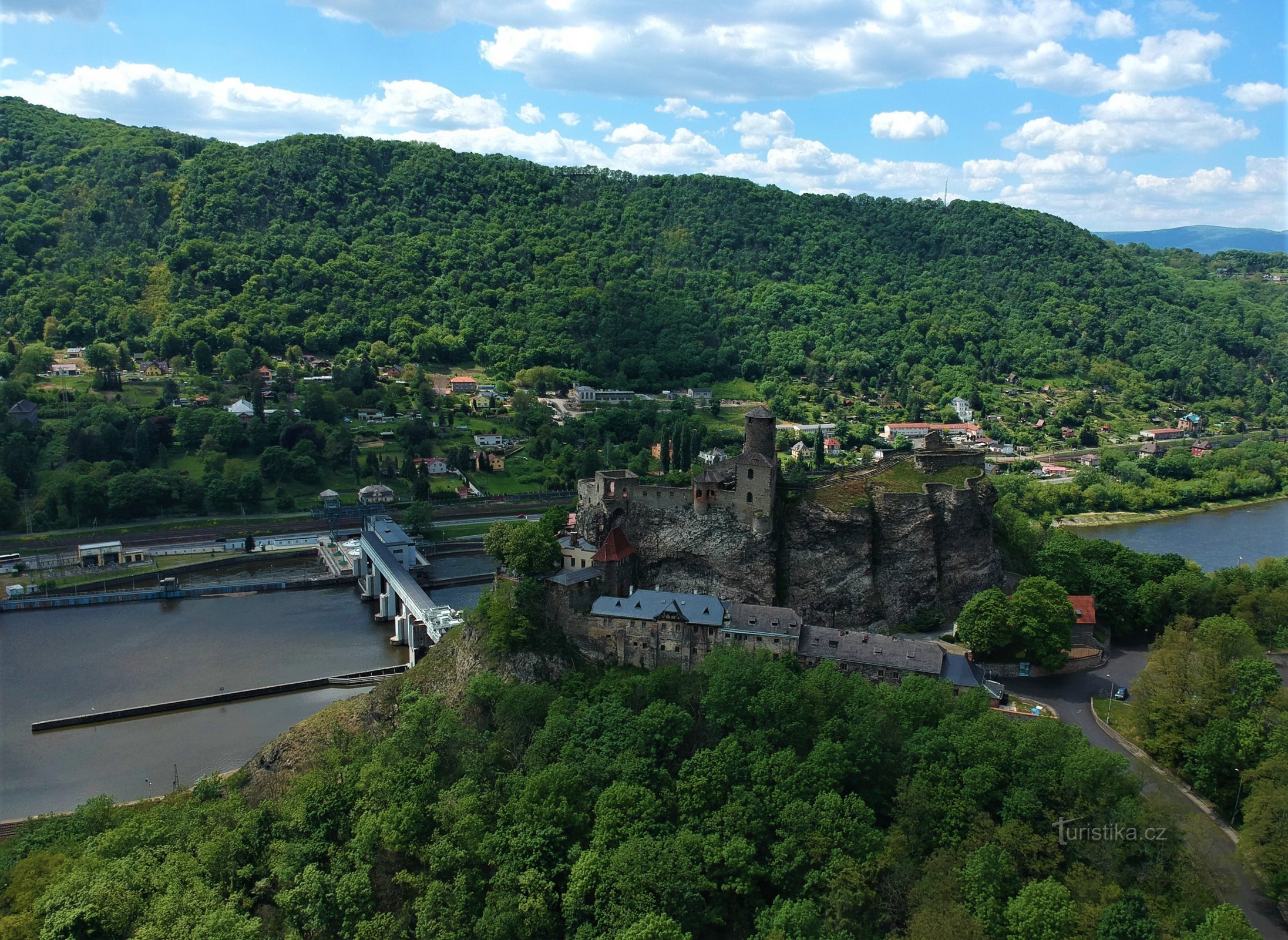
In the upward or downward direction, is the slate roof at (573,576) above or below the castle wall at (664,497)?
below

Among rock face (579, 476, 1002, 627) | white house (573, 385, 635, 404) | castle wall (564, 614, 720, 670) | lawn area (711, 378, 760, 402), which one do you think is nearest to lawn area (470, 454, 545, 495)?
white house (573, 385, 635, 404)

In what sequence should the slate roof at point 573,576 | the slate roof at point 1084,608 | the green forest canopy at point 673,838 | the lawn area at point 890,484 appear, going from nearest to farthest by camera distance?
the green forest canopy at point 673,838 < the slate roof at point 573,576 < the lawn area at point 890,484 < the slate roof at point 1084,608

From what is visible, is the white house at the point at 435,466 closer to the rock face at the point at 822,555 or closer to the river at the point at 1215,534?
the rock face at the point at 822,555

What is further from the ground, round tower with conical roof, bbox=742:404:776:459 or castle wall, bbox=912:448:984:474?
round tower with conical roof, bbox=742:404:776:459

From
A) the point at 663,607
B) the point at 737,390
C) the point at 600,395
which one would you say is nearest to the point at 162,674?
the point at 663,607

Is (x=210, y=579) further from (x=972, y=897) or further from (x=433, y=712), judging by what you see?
(x=972, y=897)

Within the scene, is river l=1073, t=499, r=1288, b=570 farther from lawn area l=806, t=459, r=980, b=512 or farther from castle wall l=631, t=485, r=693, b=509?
castle wall l=631, t=485, r=693, b=509

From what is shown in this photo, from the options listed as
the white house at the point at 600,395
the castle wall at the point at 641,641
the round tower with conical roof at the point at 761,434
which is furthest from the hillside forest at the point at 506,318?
the castle wall at the point at 641,641
